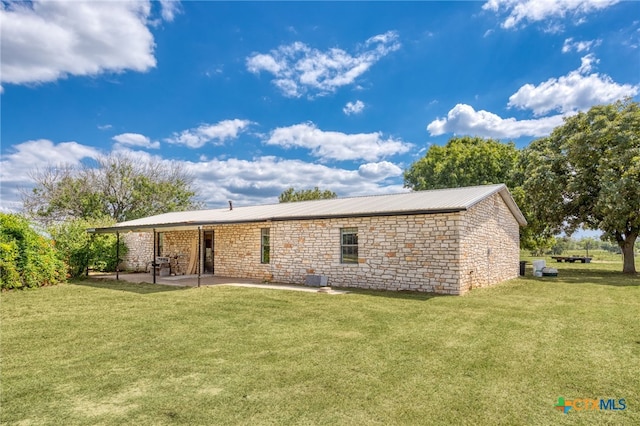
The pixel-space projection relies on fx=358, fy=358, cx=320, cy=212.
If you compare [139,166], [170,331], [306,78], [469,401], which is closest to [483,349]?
[469,401]

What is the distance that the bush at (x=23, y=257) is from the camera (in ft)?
39.2

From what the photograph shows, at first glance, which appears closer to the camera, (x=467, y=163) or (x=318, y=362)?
(x=318, y=362)

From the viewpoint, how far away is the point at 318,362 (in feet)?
15.5

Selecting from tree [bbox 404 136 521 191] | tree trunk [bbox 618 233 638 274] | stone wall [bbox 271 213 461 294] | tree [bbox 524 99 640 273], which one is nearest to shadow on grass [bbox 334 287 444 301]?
stone wall [bbox 271 213 461 294]

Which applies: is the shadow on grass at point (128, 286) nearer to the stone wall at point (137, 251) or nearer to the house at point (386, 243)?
the house at point (386, 243)

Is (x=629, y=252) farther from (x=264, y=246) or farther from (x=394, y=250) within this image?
(x=264, y=246)

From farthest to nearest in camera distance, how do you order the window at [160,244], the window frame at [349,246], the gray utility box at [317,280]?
the window at [160,244] → the gray utility box at [317,280] → the window frame at [349,246]

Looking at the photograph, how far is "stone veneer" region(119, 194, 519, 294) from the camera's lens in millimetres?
10477

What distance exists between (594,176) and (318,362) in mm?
18904

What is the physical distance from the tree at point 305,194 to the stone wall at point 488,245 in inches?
1354

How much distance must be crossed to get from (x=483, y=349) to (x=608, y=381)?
4.86ft

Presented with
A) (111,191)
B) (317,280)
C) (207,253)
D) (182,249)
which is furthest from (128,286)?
(111,191)

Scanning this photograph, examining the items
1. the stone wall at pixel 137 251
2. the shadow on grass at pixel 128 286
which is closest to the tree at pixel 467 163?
the stone wall at pixel 137 251

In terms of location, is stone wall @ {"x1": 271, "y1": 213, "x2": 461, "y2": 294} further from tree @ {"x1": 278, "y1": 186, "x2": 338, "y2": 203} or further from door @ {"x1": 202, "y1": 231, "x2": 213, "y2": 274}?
tree @ {"x1": 278, "y1": 186, "x2": 338, "y2": 203}
